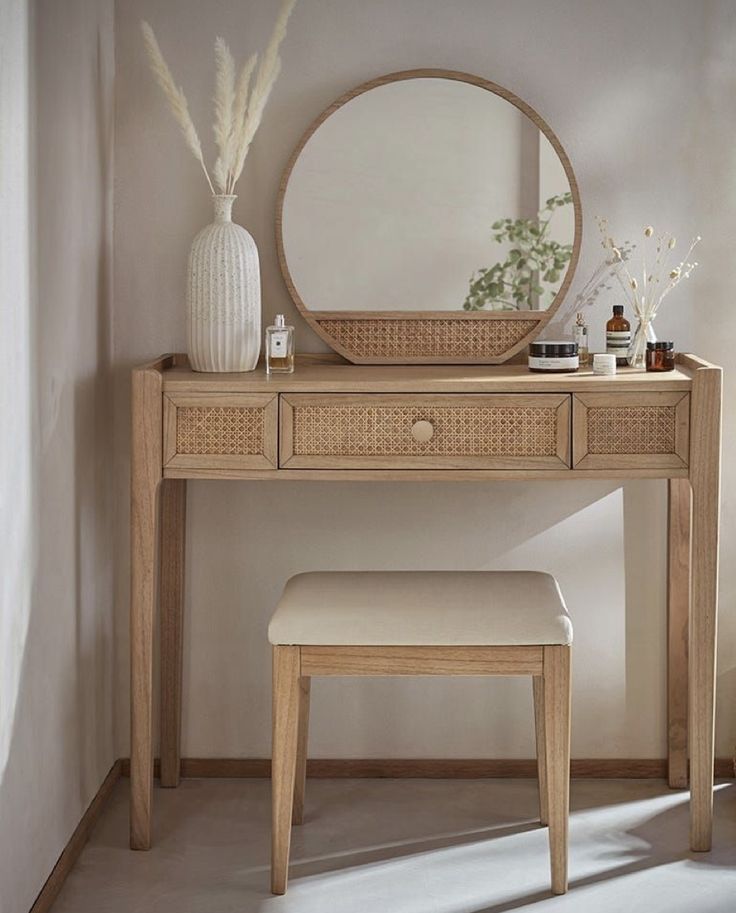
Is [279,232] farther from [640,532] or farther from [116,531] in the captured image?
[640,532]

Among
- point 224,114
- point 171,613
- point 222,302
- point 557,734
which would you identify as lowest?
point 557,734

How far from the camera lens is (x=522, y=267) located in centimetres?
277

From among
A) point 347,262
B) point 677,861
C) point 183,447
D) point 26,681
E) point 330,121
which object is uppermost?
point 330,121

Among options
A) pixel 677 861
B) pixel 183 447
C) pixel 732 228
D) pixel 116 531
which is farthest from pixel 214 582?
pixel 732 228

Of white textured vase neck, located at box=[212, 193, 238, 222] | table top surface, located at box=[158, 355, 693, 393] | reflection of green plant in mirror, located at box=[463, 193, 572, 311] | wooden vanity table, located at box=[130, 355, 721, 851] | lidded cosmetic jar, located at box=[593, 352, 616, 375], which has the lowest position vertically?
wooden vanity table, located at box=[130, 355, 721, 851]

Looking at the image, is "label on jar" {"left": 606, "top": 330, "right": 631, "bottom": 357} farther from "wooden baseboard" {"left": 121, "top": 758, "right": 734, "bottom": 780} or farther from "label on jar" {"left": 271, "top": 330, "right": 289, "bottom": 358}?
"wooden baseboard" {"left": 121, "top": 758, "right": 734, "bottom": 780}

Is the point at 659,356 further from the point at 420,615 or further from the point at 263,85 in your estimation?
the point at 263,85

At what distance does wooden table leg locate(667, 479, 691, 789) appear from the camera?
112 inches

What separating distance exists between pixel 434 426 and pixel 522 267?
535 mm

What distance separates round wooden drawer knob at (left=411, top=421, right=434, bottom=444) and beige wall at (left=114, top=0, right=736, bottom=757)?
48 centimetres

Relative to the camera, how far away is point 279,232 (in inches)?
110

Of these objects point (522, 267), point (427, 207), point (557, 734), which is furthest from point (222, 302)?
point (557, 734)

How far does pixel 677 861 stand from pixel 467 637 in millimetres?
661

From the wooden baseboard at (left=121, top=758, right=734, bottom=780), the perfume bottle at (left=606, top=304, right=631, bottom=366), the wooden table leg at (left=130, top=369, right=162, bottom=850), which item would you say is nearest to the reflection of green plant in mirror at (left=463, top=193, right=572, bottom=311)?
the perfume bottle at (left=606, top=304, right=631, bottom=366)
